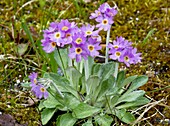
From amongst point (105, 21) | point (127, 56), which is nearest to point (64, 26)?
point (105, 21)

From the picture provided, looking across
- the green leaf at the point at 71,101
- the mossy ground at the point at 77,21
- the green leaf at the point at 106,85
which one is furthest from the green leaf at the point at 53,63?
the green leaf at the point at 106,85

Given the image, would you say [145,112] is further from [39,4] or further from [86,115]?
[39,4]

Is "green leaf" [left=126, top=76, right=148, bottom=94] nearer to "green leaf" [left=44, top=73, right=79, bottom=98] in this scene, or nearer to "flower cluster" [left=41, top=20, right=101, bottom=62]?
"green leaf" [left=44, top=73, right=79, bottom=98]

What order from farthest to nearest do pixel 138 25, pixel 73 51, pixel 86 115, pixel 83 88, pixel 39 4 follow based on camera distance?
pixel 39 4 < pixel 138 25 < pixel 83 88 < pixel 86 115 < pixel 73 51

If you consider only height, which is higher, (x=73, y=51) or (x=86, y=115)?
(x=73, y=51)

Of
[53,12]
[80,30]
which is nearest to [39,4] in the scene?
[53,12]

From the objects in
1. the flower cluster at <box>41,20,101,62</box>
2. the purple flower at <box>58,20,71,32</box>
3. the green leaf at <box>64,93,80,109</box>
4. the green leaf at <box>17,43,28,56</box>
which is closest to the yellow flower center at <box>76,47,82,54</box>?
the flower cluster at <box>41,20,101,62</box>

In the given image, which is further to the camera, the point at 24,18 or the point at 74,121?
Answer: the point at 24,18
